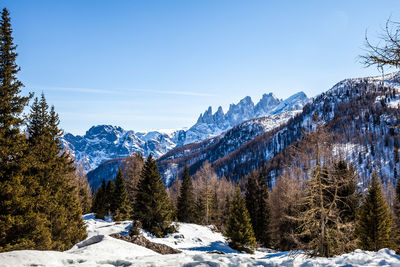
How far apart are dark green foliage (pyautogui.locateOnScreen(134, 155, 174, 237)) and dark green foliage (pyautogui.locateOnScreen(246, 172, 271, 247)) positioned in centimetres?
1583

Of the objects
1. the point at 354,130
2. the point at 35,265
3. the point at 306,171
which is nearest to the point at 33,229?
the point at 35,265

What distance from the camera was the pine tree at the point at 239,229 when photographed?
3028 centimetres

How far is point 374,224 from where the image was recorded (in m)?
23.6

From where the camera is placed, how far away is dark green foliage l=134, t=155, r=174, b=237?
32625mm

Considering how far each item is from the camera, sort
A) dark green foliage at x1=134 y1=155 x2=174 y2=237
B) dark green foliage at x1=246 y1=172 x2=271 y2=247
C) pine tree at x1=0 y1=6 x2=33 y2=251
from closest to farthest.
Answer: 1. pine tree at x1=0 y1=6 x2=33 y2=251
2. dark green foliage at x1=134 y1=155 x2=174 y2=237
3. dark green foliage at x1=246 y1=172 x2=271 y2=247

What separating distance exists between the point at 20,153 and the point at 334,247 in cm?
1880

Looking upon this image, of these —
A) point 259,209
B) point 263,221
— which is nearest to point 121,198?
point 259,209

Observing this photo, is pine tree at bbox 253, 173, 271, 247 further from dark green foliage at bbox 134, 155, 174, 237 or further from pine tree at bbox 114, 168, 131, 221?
pine tree at bbox 114, 168, 131, 221

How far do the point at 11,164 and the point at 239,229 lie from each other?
24.8 meters

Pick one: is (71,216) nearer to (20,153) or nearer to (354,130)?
(20,153)

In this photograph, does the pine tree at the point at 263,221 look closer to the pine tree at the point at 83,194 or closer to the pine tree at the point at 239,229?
the pine tree at the point at 239,229

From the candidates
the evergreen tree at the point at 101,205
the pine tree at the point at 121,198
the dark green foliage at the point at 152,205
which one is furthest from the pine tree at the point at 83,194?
the dark green foliage at the point at 152,205

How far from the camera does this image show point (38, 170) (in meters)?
18.6

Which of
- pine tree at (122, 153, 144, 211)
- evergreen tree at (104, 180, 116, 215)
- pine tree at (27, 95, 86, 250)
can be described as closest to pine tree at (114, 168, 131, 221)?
pine tree at (122, 153, 144, 211)
